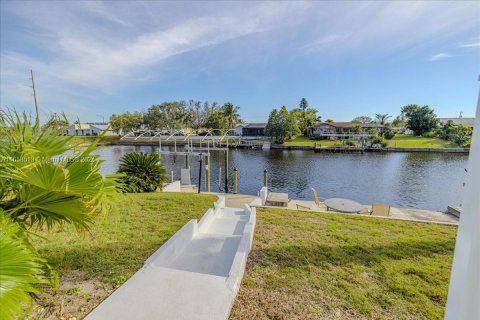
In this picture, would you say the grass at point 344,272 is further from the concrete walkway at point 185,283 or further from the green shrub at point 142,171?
the green shrub at point 142,171

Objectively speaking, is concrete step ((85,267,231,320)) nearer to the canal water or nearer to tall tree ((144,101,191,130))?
the canal water

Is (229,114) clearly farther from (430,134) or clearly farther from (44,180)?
(44,180)

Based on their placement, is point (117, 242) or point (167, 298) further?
point (117, 242)

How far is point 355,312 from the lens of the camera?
2.74 m

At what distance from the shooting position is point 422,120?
162 ft

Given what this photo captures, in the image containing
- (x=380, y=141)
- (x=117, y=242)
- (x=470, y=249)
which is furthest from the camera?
(x=380, y=141)

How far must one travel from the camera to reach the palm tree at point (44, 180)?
1.72 meters

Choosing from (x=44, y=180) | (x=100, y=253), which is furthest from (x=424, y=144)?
(x=44, y=180)

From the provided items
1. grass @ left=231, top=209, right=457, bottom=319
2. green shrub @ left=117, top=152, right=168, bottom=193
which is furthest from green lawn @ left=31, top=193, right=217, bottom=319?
green shrub @ left=117, top=152, right=168, bottom=193

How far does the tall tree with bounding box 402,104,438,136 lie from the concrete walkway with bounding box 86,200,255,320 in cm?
5876

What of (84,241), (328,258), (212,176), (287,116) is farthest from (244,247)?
(287,116)

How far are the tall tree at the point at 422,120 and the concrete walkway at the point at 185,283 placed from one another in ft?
193

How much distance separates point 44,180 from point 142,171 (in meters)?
7.97

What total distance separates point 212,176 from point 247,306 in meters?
19.3
